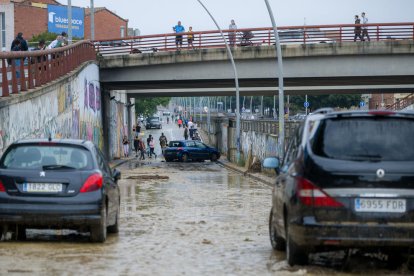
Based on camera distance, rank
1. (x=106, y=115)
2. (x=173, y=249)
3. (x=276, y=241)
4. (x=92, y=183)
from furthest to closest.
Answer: (x=106, y=115)
(x=92, y=183)
(x=173, y=249)
(x=276, y=241)

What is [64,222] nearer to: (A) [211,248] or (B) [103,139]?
(A) [211,248]

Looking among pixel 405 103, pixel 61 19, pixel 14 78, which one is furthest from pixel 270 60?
pixel 61 19

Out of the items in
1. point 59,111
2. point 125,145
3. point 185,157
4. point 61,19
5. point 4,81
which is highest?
point 61,19

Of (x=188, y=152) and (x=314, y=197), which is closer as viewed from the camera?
(x=314, y=197)

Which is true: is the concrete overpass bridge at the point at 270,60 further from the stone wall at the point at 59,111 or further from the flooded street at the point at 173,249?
the flooded street at the point at 173,249

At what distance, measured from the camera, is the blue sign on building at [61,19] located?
91.1 m

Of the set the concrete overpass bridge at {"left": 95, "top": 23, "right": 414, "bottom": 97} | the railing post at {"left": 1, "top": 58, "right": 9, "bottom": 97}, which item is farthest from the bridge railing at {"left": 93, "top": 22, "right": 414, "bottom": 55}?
the railing post at {"left": 1, "top": 58, "right": 9, "bottom": 97}

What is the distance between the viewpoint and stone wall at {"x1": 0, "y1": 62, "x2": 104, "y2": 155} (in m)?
22.3

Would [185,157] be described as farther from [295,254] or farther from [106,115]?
[295,254]

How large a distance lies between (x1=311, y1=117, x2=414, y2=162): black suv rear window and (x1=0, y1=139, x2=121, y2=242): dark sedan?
3.86m

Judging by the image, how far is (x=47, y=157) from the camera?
12.5m

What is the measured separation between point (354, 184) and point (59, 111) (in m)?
24.2

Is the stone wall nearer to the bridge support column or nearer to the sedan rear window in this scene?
the bridge support column

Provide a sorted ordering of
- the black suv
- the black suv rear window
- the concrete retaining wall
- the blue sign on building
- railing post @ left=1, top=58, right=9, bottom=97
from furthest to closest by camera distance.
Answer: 1. the blue sign on building
2. the concrete retaining wall
3. railing post @ left=1, top=58, right=9, bottom=97
4. the black suv rear window
5. the black suv
